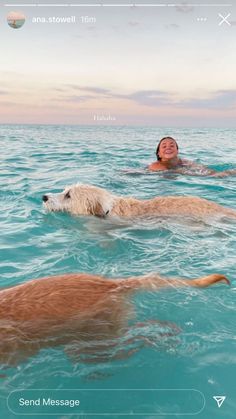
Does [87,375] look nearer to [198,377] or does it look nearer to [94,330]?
[94,330]

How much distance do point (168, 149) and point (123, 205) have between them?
472 centimetres

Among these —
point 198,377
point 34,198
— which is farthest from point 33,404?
point 34,198

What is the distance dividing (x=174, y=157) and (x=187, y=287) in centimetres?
790

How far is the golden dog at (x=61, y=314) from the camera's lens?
115 inches

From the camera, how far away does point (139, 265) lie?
15.8 feet

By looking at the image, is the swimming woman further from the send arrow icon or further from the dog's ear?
the send arrow icon

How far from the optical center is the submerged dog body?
644 centimetres

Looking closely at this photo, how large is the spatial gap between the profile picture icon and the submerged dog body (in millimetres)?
2610

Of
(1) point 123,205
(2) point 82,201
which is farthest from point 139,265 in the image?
(2) point 82,201

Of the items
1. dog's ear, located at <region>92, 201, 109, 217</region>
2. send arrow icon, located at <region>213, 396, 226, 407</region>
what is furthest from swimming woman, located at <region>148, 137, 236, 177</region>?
send arrow icon, located at <region>213, 396, 226, 407</region>

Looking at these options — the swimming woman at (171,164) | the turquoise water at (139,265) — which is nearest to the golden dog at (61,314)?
the turquoise water at (139,265)

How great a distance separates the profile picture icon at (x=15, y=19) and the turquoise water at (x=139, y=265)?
2.78 meters

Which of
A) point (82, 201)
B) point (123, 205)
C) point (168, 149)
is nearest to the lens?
Answer: point (123, 205)

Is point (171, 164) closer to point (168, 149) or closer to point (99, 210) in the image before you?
point (168, 149)
